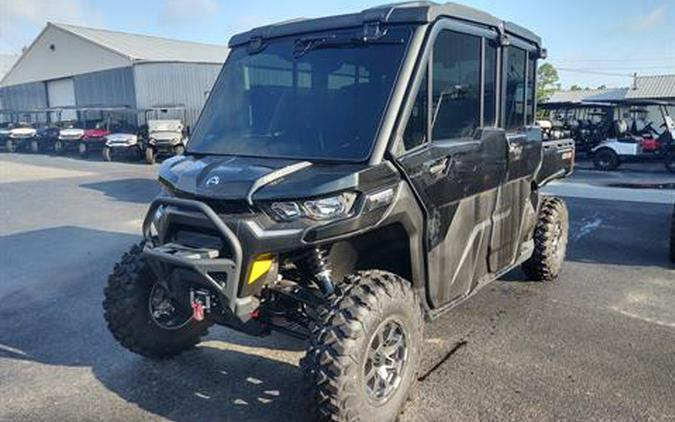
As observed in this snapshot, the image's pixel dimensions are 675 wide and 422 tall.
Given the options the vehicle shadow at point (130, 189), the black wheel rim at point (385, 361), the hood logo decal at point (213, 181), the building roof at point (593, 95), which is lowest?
the vehicle shadow at point (130, 189)

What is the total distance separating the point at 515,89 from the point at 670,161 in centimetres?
1562

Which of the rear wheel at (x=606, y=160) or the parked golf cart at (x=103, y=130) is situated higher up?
the parked golf cart at (x=103, y=130)

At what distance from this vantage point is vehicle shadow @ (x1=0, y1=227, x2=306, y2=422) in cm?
358

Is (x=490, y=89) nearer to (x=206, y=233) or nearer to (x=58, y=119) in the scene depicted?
(x=206, y=233)

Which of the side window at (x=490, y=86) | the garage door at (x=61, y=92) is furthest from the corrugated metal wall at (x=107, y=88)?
the side window at (x=490, y=86)

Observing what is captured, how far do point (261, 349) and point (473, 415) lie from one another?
5.70ft

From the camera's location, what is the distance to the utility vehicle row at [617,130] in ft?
61.1

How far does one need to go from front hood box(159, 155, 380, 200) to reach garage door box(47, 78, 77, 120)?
1588 inches

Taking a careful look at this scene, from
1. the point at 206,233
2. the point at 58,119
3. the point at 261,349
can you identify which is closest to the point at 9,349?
the point at 261,349

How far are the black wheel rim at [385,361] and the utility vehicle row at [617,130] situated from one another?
1593cm

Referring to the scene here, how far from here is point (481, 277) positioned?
14.4ft

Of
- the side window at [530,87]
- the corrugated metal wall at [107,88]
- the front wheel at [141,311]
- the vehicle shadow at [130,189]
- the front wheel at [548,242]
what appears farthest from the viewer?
the corrugated metal wall at [107,88]

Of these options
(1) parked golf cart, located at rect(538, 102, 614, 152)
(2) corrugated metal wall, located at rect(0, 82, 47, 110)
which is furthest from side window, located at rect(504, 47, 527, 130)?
(2) corrugated metal wall, located at rect(0, 82, 47, 110)

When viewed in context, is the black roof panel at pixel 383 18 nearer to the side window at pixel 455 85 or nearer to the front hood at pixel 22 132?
the side window at pixel 455 85
